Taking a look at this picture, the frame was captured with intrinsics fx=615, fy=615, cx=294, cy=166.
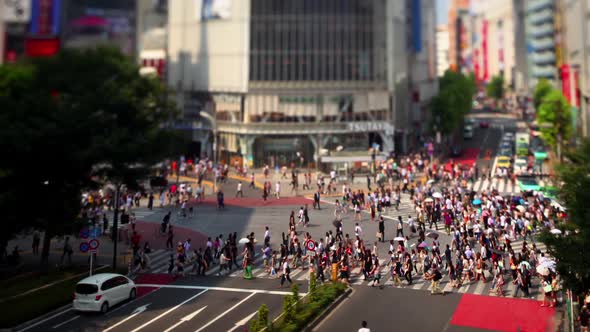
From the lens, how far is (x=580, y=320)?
22.9 meters

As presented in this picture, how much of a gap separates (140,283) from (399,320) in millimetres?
13549

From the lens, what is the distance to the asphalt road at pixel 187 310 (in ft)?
79.9

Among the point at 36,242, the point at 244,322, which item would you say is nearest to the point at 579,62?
the point at 36,242

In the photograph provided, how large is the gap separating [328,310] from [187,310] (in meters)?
6.00

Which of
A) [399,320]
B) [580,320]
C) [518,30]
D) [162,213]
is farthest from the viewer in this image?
[518,30]

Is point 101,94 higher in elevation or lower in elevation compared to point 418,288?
higher

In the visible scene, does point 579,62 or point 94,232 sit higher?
point 579,62

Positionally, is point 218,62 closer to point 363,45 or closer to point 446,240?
point 363,45

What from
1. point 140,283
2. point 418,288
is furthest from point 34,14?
point 418,288

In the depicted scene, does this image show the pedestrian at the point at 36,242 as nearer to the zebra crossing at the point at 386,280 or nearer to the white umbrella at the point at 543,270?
the zebra crossing at the point at 386,280

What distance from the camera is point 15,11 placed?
320 feet

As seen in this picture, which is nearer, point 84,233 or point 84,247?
point 84,247

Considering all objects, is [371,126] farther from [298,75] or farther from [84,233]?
[84,233]

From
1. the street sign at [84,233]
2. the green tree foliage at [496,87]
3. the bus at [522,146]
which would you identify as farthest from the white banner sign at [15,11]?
the green tree foliage at [496,87]
